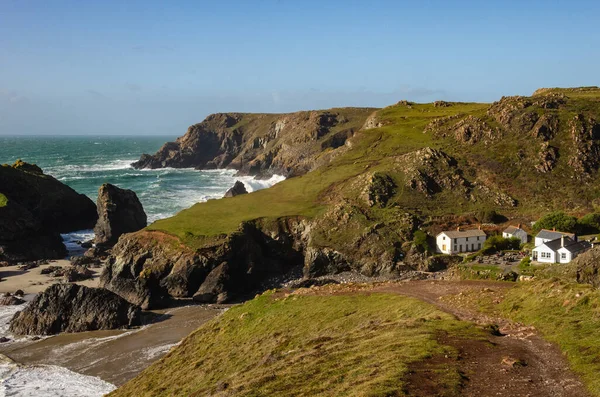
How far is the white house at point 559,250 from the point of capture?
168ft

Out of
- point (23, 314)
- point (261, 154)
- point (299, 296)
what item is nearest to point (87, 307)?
point (23, 314)

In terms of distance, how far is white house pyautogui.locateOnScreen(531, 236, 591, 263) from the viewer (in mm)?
51344

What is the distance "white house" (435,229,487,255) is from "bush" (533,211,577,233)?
6528 millimetres

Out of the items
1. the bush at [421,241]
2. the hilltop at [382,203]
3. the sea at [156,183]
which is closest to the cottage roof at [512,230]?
the hilltop at [382,203]

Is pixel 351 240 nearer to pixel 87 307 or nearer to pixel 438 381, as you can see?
pixel 87 307

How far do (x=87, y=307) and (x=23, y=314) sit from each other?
5.50 m

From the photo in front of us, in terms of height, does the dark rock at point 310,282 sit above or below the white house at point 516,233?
below

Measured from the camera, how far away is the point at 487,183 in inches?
3078

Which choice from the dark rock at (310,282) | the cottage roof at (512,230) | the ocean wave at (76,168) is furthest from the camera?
the ocean wave at (76,168)

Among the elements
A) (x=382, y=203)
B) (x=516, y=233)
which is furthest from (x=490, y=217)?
(x=382, y=203)

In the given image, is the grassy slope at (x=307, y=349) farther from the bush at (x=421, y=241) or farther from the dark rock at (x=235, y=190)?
the dark rock at (x=235, y=190)

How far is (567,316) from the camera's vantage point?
2806cm

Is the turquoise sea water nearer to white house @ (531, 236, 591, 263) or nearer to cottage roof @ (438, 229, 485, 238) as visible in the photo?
cottage roof @ (438, 229, 485, 238)

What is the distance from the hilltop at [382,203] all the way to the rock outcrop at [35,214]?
815 inches
